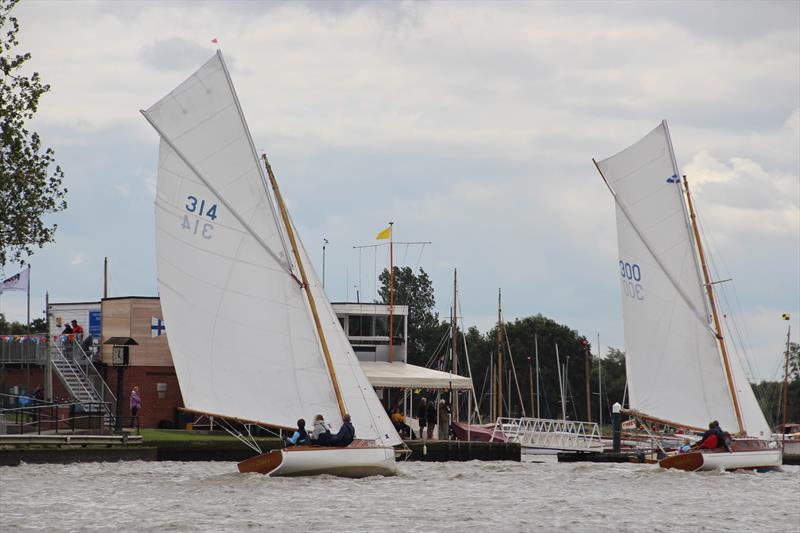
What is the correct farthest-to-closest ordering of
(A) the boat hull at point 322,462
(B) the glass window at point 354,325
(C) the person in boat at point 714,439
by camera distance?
(B) the glass window at point 354,325
(C) the person in boat at point 714,439
(A) the boat hull at point 322,462

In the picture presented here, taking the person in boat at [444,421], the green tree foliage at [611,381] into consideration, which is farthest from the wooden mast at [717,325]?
the green tree foliage at [611,381]

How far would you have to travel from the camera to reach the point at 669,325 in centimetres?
5328

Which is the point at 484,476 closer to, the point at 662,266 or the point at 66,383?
the point at 662,266

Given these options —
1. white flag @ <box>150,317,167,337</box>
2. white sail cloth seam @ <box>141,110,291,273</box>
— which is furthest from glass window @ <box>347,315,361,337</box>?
white sail cloth seam @ <box>141,110,291,273</box>

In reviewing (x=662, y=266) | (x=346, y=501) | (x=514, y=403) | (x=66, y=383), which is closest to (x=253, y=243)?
(x=346, y=501)

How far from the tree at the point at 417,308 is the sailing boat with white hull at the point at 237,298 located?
102485mm

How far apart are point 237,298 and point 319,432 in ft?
14.4

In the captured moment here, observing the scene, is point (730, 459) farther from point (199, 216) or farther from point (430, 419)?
point (199, 216)

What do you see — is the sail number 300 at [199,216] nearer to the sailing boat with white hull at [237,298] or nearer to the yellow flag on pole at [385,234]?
the sailing boat with white hull at [237,298]

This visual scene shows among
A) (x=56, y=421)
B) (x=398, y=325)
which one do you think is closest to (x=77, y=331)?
(x=398, y=325)

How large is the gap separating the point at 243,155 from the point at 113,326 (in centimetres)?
3172

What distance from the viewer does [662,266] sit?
5350cm

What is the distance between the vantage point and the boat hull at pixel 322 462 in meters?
38.9

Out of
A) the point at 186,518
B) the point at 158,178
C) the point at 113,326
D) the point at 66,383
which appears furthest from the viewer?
the point at 113,326
